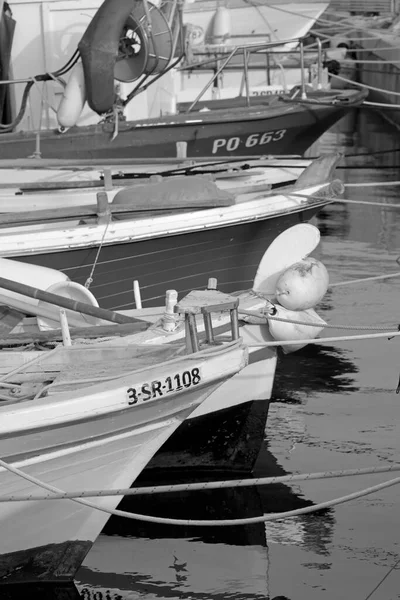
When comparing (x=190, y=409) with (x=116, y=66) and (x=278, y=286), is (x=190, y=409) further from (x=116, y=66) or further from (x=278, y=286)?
(x=116, y=66)

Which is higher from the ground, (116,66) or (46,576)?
(116,66)

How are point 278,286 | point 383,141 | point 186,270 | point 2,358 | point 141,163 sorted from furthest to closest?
point 383,141 → point 141,163 → point 186,270 → point 278,286 → point 2,358

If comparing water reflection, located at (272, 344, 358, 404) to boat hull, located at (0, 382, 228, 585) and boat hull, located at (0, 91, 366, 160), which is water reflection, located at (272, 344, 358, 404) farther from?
boat hull, located at (0, 91, 366, 160)

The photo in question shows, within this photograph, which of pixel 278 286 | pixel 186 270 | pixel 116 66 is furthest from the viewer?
pixel 116 66

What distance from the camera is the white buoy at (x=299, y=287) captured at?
6352 millimetres

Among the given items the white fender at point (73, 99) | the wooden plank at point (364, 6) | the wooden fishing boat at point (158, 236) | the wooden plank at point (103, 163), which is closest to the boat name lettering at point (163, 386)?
the wooden fishing boat at point (158, 236)

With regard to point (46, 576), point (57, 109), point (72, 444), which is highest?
point (57, 109)

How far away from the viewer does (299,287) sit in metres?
6.34

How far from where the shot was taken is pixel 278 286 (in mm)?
6414

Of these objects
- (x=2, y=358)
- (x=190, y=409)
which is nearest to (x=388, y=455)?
(x=190, y=409)

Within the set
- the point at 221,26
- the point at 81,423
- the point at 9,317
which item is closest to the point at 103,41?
the point at 9,317

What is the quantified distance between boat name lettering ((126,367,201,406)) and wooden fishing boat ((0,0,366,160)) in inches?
275

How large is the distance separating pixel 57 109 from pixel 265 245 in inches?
166

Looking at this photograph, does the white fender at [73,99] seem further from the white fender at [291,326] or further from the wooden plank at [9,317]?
the white fender at [291,326]
